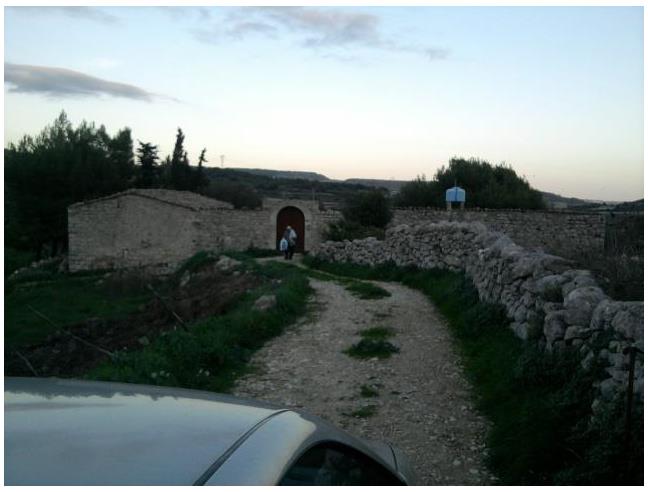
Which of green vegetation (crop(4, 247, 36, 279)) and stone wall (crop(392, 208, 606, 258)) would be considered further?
stone wall (crop(392, 208, 606, 258))

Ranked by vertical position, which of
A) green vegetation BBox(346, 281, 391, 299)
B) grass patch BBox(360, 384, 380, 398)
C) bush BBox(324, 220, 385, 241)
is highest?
bush BBox(324, 220, 385, 241)

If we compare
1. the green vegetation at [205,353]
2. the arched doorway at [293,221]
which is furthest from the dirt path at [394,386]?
the arched doorway at [293,221]

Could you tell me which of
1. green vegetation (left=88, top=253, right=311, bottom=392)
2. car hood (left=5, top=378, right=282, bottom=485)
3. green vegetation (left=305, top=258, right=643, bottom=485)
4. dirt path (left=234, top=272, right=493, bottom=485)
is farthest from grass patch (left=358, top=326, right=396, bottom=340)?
car hood (left=5, top=378, right=282, bottom=485)

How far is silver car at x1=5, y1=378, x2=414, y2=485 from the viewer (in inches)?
65.0

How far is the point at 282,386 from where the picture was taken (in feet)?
23.1

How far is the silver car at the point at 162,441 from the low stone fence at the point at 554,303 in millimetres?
2842

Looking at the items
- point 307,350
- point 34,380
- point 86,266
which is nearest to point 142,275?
point 86,266

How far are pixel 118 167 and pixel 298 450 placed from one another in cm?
4317

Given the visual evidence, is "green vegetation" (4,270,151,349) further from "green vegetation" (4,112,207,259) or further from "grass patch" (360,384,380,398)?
"grass patch" (360,384,380,398)

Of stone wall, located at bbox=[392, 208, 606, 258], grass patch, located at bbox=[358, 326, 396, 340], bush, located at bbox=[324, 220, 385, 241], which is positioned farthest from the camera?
stone wall, located at bbox=[392, 208, 606, 258]

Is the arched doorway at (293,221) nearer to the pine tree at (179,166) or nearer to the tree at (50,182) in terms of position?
the tree at (50,182)

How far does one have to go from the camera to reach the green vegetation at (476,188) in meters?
33.2

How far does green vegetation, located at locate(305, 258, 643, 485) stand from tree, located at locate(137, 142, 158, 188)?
132ft
